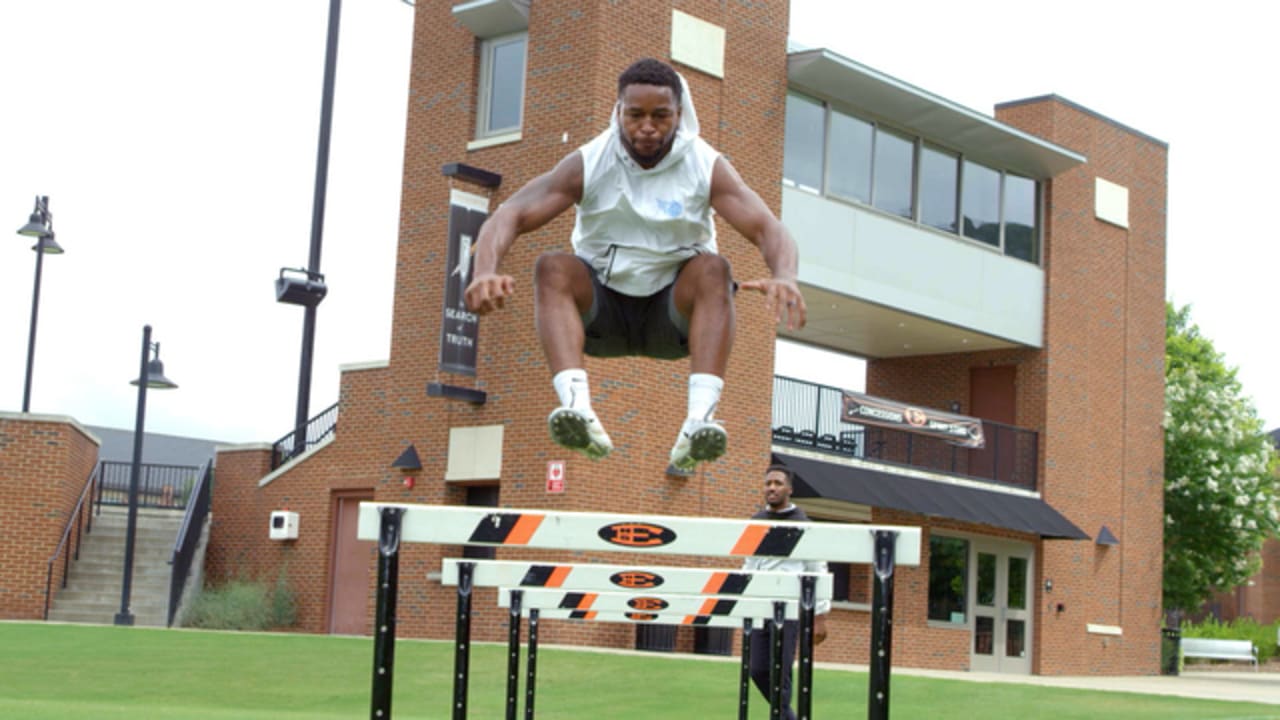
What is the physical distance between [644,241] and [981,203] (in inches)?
957

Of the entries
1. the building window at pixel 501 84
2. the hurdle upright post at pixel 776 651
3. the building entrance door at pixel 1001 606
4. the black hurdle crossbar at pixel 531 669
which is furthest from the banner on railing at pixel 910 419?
the hurdle upright post at pixel 776 651

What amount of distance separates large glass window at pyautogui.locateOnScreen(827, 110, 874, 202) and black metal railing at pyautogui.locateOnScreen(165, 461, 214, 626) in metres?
12.3

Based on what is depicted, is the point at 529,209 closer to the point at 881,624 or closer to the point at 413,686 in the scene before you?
the point at 881,624

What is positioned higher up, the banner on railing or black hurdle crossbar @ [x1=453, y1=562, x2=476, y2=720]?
the banner on railing

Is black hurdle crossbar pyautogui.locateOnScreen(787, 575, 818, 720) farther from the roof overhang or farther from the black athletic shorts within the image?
the roof overhang

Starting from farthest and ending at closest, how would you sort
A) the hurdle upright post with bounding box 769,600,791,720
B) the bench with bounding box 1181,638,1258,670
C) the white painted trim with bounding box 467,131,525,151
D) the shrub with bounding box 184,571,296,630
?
the bench with bounding box 1181,638,1258,670 < the shrub with bounding box 184,571,296,630 < the white painted trim with bounding box 467,131,525,151 < the hurdle upright post with bounding box 769,600,791,720

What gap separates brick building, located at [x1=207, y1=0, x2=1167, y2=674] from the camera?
22.3 m

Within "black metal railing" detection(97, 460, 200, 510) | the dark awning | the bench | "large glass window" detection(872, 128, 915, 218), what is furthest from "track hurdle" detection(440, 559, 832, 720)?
the bench

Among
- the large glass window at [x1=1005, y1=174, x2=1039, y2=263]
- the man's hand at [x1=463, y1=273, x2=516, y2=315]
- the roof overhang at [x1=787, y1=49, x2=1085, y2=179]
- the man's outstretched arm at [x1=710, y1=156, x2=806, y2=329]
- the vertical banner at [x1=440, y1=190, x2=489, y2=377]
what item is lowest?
the man's hand at [x1=463, y1=273, x2=516, y2=315]

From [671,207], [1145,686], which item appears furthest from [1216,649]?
[671,207]

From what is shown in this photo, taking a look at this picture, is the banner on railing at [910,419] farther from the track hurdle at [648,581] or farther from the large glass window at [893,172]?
the track hurdle at [648,581]

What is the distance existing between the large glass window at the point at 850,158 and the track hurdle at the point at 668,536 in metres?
21.6

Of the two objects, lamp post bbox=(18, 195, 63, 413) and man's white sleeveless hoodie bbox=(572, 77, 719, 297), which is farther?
lamp post bbox=(18, 195, 63, 413)

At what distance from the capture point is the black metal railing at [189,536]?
25344 mm
